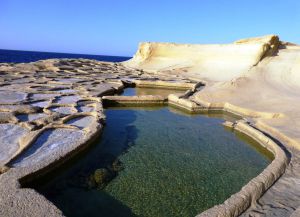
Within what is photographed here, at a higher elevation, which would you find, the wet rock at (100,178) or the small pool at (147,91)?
the wet rock at (100,178)

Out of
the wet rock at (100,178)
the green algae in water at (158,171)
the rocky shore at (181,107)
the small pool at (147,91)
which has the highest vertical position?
the rocky shore at (181,107)

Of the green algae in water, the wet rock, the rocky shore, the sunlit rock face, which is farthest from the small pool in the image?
the wet rock

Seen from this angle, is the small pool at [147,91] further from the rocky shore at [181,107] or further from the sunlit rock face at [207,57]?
the sunlit rock face at [207,57]

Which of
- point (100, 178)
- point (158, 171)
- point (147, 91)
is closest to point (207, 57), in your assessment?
point (147, 91)

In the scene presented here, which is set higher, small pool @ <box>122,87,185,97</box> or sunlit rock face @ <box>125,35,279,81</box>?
sunlit rock face @ <box>125,35,279,81</box>

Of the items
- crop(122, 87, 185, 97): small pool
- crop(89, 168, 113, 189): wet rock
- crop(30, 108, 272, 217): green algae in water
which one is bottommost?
crop(122, 87, 185, 97): small pool

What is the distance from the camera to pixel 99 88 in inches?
470

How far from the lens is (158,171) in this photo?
5.53 metres

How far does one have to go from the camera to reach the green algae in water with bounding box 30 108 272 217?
14.5 ft

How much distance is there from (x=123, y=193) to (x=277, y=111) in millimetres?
6416

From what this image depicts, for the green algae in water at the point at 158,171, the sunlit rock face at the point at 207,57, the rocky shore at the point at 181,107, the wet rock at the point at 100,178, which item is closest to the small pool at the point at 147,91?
the rocky shore at the point at 181,107

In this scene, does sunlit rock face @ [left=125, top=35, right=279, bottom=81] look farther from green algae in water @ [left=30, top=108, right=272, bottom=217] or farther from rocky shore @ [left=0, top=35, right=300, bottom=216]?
green algae in water @ [left=30, top=108, right=272, bottom=217]

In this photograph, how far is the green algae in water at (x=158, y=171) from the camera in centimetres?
442

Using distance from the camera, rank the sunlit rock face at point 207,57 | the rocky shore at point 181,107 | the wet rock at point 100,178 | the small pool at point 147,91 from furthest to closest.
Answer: the sunlit rock face at point 207,57 < the small pool at point 147,91 < the wet rock at point 100,178 < the rocky shore at point 181,107
